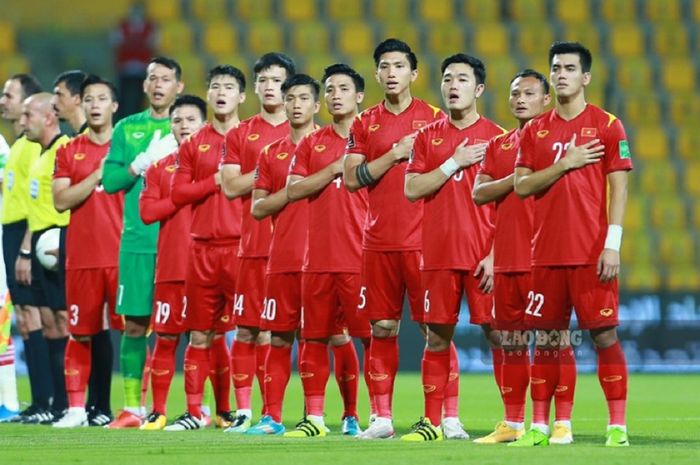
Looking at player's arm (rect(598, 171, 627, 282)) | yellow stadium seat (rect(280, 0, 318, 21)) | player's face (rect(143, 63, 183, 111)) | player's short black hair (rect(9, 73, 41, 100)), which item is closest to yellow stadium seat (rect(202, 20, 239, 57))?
yellow stadium seat (rect(280, 0, 318, 21))

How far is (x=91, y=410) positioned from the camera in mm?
10898

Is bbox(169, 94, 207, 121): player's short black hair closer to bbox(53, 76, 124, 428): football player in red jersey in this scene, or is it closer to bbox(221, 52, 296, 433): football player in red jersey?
bbox(53, 76, 124, 428): football player in red jersey

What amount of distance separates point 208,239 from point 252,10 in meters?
11.6

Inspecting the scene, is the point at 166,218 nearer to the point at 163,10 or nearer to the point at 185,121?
the point at 185,121

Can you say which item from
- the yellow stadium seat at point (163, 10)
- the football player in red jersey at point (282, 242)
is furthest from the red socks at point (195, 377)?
the yellow stadium seat at point (163, 10)

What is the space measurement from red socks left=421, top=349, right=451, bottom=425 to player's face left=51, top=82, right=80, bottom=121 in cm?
402

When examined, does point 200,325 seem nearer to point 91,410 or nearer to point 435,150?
point 91,410

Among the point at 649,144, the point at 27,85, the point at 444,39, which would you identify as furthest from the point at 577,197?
the point at 444,39

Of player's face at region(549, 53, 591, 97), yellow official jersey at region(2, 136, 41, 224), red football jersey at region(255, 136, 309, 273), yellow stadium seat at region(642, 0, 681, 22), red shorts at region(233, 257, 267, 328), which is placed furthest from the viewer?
yellow stadium seat at region(642, 0, 681, 22)

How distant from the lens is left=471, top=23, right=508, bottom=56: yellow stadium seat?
68.7 feet

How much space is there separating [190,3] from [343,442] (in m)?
13.9

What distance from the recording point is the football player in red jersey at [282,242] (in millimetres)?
9320

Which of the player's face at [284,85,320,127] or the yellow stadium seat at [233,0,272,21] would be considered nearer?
the player's face at [284,85,320,127]

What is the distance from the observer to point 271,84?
10.0m
